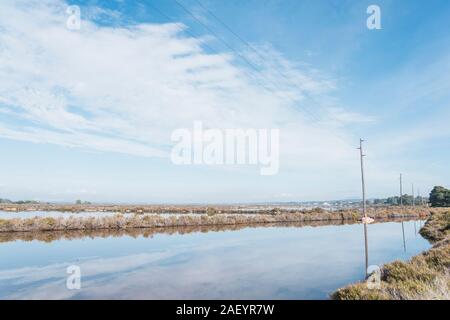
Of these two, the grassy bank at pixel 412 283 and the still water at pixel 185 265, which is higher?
the grassy bank at pixel 412 283

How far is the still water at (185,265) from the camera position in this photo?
34.6ft

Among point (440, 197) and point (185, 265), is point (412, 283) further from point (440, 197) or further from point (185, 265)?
point (440, 197)

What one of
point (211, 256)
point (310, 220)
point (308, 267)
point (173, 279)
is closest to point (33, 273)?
point (173, 279)

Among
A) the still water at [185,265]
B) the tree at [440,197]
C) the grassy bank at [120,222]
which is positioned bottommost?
the still water at [185,265]

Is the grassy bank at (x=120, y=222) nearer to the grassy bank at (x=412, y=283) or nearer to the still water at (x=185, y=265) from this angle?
the still water at (x=185, y=265)

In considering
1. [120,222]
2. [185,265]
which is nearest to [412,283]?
[185,265]

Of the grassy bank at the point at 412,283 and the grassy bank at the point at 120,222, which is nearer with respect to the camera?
the grassy bank at the point at 412,283

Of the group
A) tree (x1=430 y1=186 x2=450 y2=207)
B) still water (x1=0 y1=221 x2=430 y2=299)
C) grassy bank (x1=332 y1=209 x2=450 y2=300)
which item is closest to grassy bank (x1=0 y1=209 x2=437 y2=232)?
still water (x1=0 y1=221 x2=430 y2=299)

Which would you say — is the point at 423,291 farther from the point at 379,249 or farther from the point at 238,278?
the point at 379,249

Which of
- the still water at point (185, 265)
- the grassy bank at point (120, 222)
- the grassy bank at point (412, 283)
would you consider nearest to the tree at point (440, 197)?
the grassy bank at point (120, 222)

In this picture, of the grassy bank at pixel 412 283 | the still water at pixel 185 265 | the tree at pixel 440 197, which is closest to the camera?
the grassy bank at pixel 412 283

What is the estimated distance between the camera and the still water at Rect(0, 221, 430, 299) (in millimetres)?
10539
